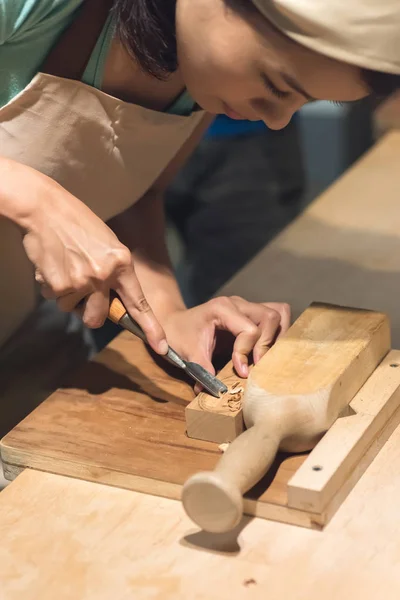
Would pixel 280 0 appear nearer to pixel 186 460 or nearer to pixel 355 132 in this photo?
pixel 186 460

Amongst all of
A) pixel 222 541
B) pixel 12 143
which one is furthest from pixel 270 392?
pixel 12 143

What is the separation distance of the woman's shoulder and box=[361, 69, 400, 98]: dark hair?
0.35 meters

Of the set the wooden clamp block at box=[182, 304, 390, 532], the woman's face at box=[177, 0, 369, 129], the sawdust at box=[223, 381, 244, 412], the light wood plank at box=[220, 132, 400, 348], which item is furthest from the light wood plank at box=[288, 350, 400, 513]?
the woman's face at box=[177, 0, 369, 129]

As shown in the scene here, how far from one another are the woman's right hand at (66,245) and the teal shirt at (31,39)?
15cm

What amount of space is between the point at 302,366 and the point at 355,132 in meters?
2.04

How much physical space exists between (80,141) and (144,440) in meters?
0.39

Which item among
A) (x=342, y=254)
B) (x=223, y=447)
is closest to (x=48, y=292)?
(x=223, y=447)

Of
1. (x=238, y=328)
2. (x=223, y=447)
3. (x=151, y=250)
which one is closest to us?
(x=223, y=447)

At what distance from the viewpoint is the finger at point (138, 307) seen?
990mm

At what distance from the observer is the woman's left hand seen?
1084 millimetres

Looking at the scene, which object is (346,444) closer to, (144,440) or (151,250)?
(144,440)

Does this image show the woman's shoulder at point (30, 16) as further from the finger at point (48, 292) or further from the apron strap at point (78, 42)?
the finger at point (48, 292)

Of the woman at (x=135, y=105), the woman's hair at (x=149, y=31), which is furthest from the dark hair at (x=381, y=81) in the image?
the woman's hair at (x=149, y=31)

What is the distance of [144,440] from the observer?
0.98 metres
